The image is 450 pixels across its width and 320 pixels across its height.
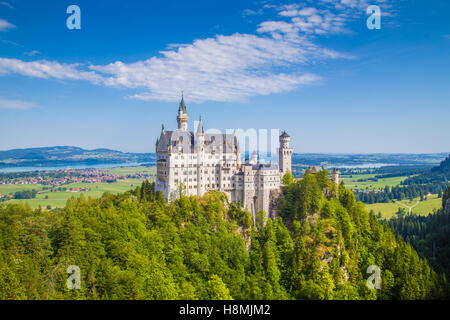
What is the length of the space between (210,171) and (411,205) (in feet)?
446

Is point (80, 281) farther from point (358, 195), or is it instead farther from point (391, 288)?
point (358, 195)

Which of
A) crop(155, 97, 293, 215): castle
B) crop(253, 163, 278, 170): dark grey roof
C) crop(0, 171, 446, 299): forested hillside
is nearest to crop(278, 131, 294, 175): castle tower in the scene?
crop(155, 97, 293, 215): castle

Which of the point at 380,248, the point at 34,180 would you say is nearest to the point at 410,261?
the point at 380,248

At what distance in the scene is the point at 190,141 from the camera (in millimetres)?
76000

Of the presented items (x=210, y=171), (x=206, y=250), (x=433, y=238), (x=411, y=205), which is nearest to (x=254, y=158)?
(x=210, y=171)

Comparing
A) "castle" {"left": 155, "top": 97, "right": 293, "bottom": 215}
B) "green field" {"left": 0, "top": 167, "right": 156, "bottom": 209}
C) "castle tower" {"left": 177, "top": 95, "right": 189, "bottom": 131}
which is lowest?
"green field" {"left": 0, "top": 167, "right": 156, "bottom": 209}

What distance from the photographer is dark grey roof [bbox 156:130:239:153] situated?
243 ft

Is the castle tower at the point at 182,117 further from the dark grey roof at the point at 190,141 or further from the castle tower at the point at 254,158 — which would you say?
the castle tower at the point at 254,158

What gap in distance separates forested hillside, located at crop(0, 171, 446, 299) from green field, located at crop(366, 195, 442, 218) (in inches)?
3488

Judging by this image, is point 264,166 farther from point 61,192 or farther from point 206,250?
point 61,192

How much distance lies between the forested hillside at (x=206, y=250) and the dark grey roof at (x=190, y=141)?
10.9 metres

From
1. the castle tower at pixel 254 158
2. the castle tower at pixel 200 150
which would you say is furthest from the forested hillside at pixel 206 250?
the castle tower at pixel 254 158

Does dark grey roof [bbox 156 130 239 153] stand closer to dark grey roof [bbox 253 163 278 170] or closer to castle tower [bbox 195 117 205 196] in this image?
castle tower [bbox 195 117 205 196]

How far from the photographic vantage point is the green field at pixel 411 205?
497 feet
